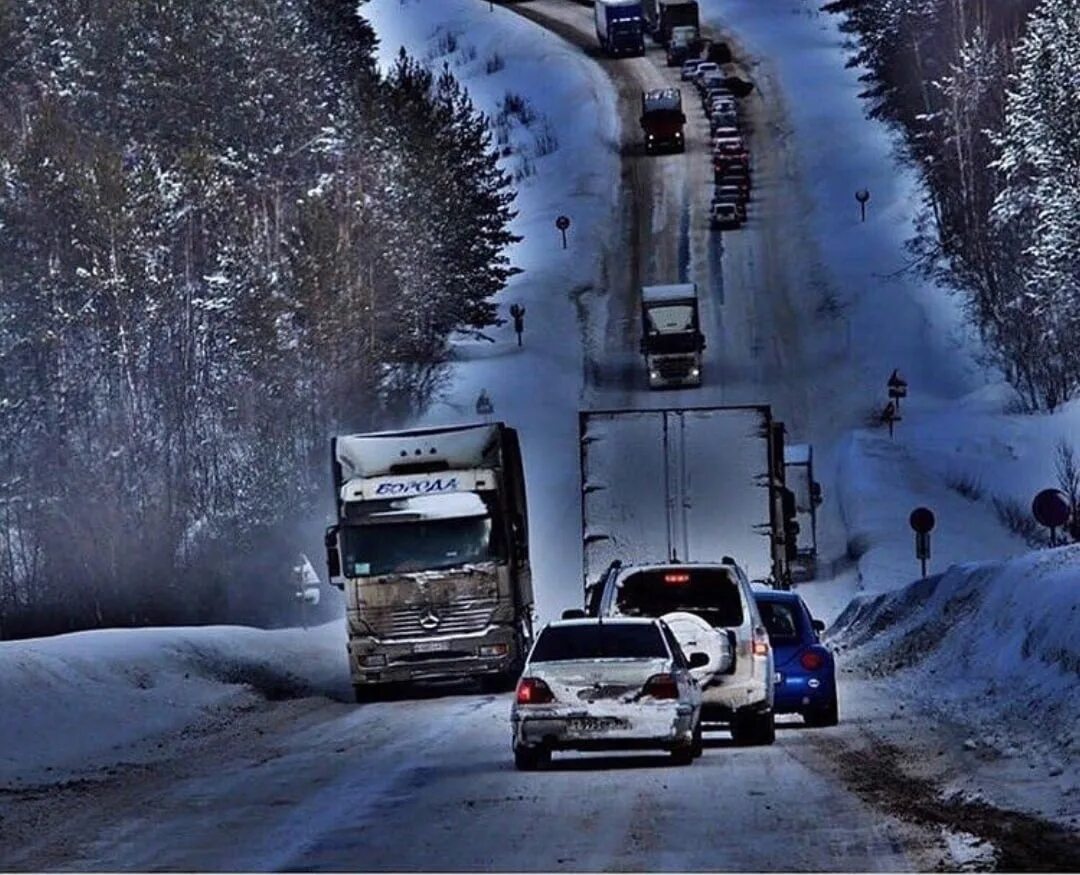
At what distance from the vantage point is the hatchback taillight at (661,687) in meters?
22.3

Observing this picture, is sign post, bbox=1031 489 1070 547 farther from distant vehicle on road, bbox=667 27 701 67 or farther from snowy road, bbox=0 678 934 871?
distant vehicle on road, bbox=667 27 701 67

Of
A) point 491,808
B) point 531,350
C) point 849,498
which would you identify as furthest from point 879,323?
point 491,808

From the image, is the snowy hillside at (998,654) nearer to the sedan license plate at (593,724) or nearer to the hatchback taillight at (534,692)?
the sedan license plate at (593,724)

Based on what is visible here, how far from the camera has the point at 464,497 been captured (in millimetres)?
34312

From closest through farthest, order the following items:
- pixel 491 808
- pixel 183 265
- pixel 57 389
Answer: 1. pixel 491 808
2. pixel 57 389
3. pixel 183 265

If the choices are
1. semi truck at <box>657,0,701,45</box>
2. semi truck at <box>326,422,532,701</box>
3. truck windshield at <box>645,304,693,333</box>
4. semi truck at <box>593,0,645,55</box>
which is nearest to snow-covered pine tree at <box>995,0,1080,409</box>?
truck windshield at <box>645,304,693,333</box>

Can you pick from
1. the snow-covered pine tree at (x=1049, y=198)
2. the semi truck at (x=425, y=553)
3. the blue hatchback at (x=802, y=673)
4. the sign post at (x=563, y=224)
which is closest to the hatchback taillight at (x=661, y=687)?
the blue hatchback at (x=802, y=673)

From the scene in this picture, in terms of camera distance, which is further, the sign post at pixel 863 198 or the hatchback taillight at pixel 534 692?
the sign post at pixel 863 198

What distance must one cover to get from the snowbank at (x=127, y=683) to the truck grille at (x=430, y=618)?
7.63ft

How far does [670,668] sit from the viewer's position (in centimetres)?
2247

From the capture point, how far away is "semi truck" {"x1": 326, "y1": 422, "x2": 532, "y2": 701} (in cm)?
3428

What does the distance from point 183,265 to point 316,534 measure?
54.3ft

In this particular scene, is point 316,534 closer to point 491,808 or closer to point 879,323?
point 879,323

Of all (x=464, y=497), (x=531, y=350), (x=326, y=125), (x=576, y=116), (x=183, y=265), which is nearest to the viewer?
(x=464, y=497)
